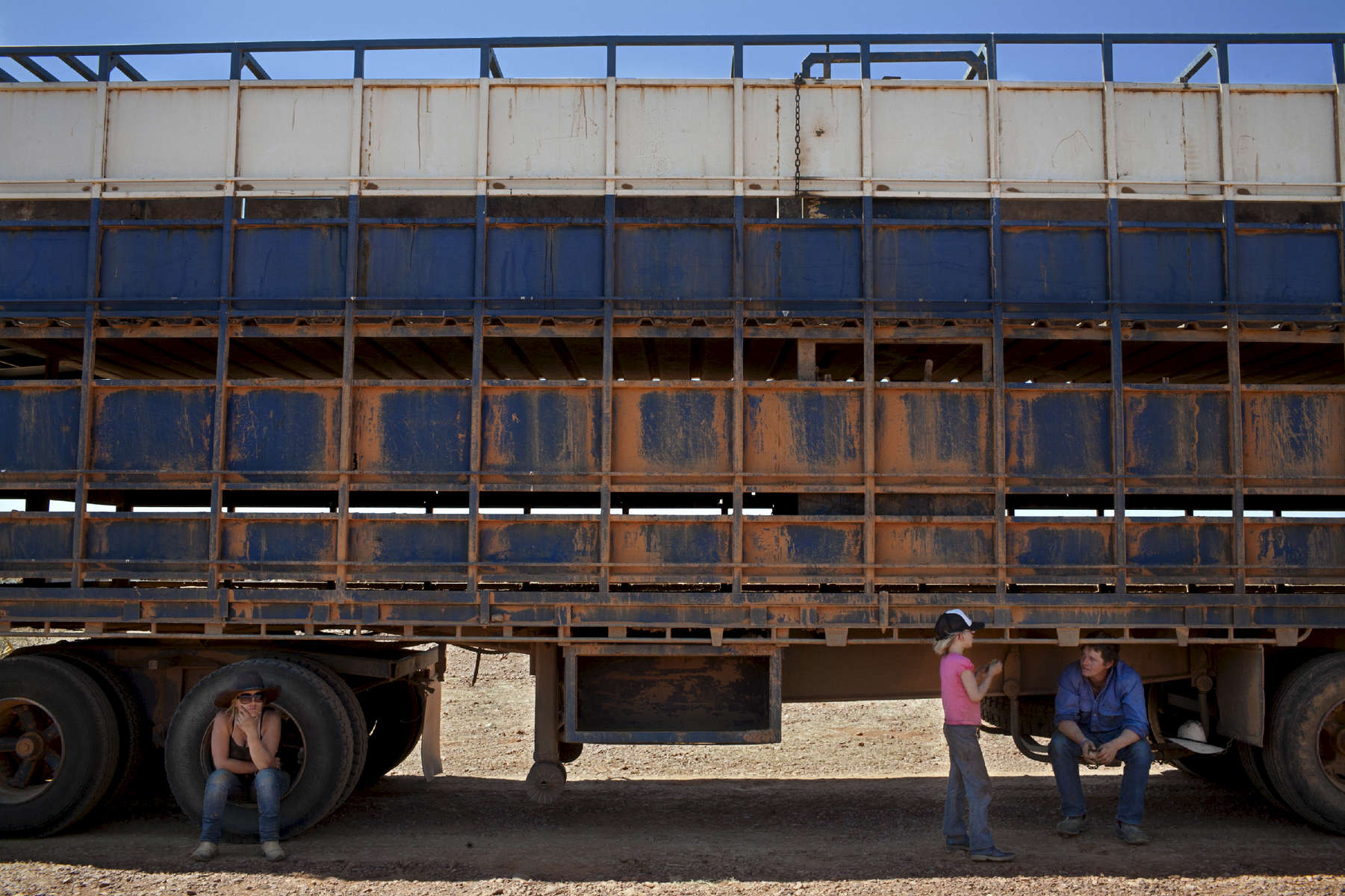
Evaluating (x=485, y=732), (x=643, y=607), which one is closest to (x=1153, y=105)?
(x=643, y=607)

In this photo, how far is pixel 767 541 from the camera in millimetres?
6605

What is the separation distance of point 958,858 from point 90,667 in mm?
5916

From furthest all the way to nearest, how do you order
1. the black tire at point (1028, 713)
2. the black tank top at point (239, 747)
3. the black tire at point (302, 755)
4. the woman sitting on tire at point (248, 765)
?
the black tire at point (1028, 713) → the black tire at point (302, 755) → the black tank top at point (239, 747) → the woman sitting on tire at point (248, 765)

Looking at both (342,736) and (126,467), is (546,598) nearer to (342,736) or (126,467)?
(342,736)

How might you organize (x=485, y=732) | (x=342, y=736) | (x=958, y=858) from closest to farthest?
(x=958, y=858)
(x=342, y=736)
(x=485, y=732)

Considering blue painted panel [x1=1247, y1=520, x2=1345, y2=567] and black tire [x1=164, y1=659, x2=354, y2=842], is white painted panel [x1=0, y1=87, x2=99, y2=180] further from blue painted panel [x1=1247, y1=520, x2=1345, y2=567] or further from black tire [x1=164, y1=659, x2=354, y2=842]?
blue painted panel [x1=1247, y1=520, x2=1345, y2=567]

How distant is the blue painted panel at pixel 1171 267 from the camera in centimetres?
680

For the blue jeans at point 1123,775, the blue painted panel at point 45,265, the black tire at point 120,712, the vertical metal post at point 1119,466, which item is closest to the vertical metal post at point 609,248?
the vertical metal post at point 1119,466

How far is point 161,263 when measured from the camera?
6945 mm

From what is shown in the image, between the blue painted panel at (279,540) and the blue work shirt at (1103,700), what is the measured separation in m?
4.97

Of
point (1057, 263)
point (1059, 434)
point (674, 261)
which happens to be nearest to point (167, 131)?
point (674, 261)

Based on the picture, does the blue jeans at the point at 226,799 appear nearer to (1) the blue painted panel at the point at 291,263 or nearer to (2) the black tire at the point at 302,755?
(2) the black tire at the point at 302,755

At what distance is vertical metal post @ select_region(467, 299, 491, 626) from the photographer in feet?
21.5

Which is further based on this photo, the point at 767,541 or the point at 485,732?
the point at 485,732
